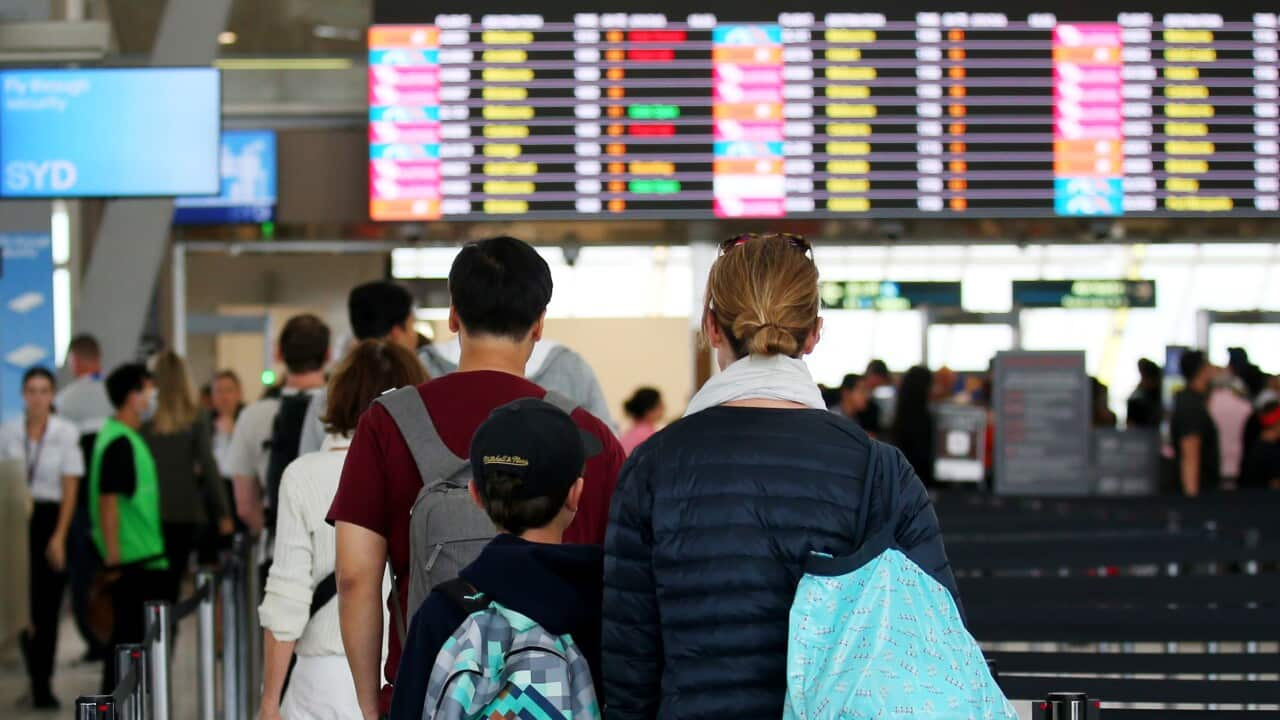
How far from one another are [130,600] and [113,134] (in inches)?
92.1

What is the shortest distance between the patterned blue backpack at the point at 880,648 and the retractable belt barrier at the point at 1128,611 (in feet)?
2.72

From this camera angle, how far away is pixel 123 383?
244 inches

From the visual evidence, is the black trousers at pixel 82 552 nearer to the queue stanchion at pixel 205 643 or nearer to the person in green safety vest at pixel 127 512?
the person in green safety vest at pixel 127 512

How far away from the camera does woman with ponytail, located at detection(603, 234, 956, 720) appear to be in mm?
1994

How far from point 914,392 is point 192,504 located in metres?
5.40

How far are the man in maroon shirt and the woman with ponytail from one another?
0.35 m

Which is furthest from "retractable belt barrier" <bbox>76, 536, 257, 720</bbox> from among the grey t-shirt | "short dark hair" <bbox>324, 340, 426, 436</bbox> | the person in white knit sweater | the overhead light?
the overhead light

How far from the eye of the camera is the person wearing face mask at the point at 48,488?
6.96 meters

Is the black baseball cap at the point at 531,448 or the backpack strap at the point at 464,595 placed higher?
the black baseball cap at the point at 531,448

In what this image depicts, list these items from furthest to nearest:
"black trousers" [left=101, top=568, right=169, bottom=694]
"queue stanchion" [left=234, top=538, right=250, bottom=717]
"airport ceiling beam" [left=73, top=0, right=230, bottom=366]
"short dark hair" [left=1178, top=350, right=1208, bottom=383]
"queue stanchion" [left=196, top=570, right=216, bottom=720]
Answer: "short dark hair" [left=1178, top=350, right=1208, bottom=383] < "airport ceiling beam" [left=73, top=0, right=230, bottom=366] < "black trousers" [left=101, top=568, right=169, bottom=694] < "queue stanchion" [left=234, top=538, right=250, bottom=717] < "queue stanchion" [left=196, top=570, right=216, bottom=720]

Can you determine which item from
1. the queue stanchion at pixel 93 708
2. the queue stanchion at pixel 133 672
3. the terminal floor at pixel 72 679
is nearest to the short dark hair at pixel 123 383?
the terminal floor at pixel 72 679

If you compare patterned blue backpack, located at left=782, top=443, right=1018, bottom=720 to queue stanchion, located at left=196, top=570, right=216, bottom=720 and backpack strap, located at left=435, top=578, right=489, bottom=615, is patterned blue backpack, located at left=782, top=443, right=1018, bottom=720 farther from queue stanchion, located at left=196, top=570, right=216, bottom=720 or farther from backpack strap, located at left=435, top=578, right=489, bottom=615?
queue stanchion, located at left=196, top=570, right=216, bottom=720

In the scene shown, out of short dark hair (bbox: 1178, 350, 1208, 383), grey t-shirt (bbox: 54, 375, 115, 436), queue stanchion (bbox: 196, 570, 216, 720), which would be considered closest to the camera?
queue stanchion (bbox: 196, 570, 216, 720)

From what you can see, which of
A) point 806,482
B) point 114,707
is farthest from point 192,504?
point 806,482
